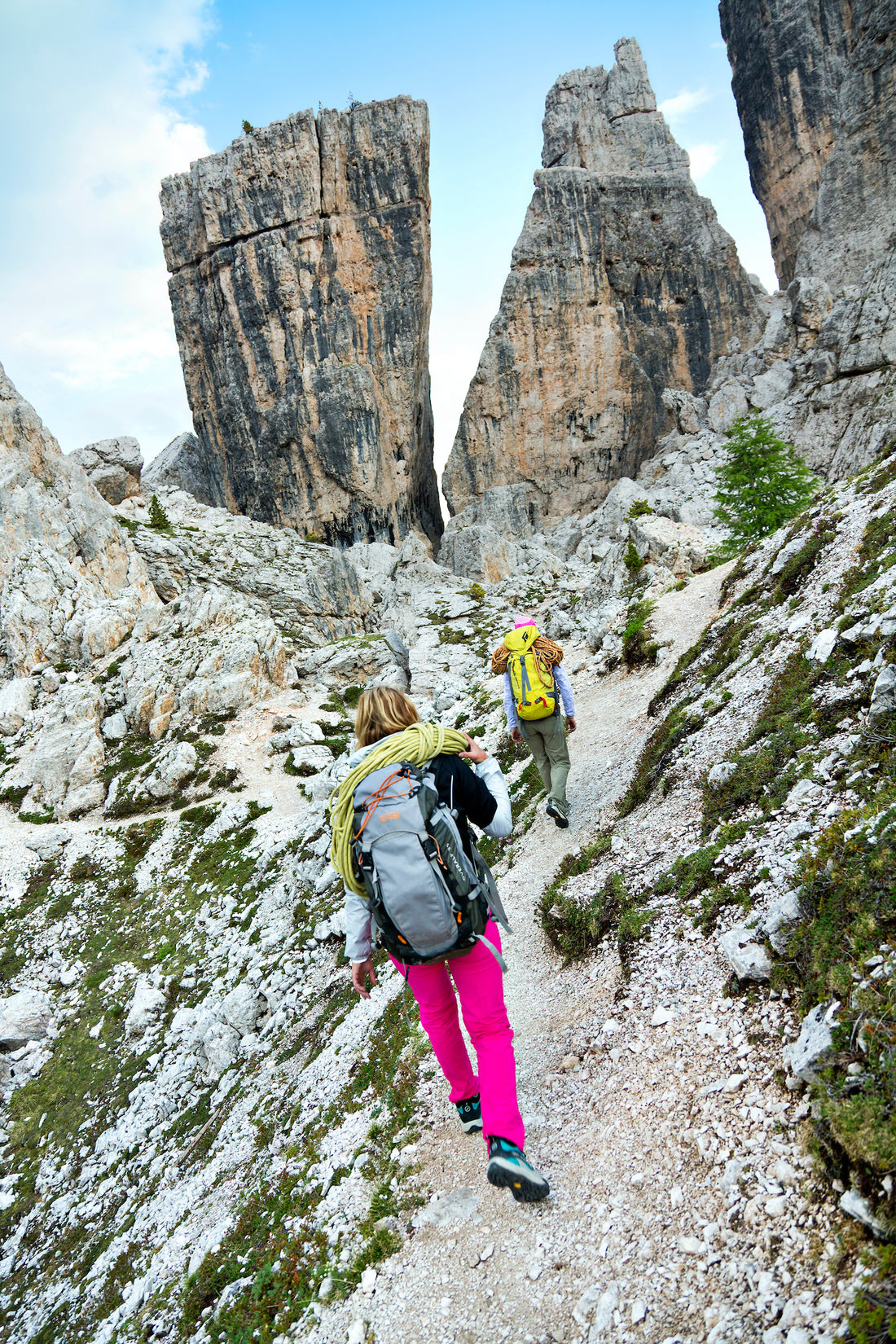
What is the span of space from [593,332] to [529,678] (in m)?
59.0

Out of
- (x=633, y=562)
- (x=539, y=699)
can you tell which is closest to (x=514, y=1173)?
(x=539, y=699)

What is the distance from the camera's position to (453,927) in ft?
11.8

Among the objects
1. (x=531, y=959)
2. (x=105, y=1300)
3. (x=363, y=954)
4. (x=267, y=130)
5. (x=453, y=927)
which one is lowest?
(x=105, y=1300)

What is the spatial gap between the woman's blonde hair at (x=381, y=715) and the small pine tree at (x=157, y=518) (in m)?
46.5

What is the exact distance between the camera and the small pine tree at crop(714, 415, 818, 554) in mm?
19719

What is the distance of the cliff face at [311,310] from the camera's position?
5356 centimetres

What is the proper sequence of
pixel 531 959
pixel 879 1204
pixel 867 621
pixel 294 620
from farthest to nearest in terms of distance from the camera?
pixel 294 620 < pixel 531 959 < pixel 867 621 < pixel 879 1204

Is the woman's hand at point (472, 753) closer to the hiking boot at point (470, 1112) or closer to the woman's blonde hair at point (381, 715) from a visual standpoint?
the woman's blonde hair at point (381, 715)

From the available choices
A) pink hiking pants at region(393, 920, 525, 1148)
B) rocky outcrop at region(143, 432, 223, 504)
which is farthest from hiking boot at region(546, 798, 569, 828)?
rocky outcrop at region(143, 432, 223, 504)

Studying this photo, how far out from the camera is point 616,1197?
339 centimetres

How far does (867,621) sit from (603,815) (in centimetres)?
364

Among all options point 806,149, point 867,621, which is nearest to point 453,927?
point 867,621

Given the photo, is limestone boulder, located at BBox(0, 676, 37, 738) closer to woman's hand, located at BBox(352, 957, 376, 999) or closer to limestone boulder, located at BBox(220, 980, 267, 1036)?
limestone boulder, located at BBox(220, 980, 267, 1036)

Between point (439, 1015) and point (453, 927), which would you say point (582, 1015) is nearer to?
point (439, 1015)
